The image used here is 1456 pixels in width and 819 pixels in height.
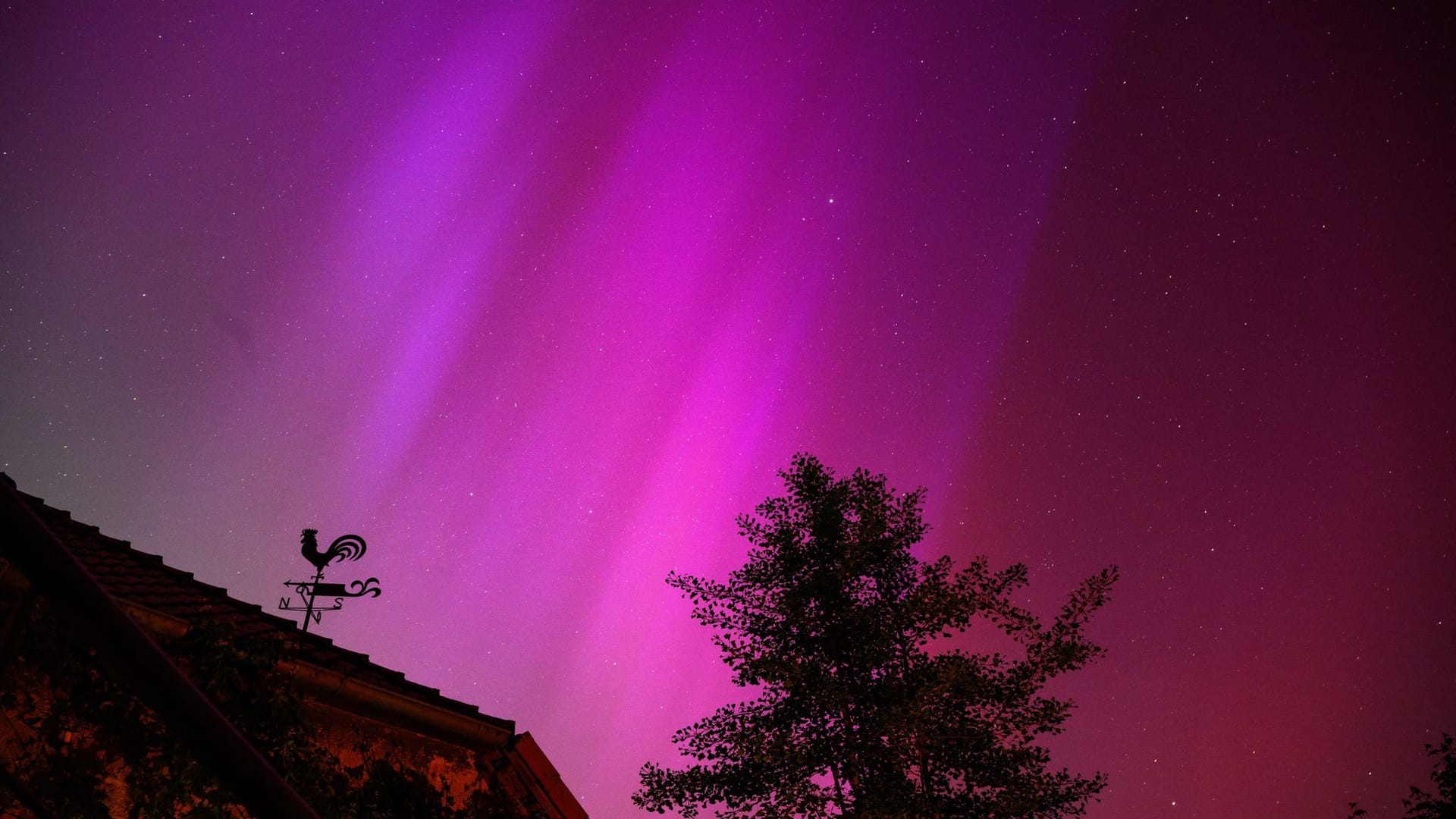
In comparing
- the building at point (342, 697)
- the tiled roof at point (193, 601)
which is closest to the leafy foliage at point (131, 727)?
the building at point (342, 697)

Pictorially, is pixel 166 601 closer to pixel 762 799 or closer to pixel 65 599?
pixel 65 599

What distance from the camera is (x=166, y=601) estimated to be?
723cm

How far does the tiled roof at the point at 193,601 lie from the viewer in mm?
7266

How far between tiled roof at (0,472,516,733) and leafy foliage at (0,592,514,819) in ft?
3.07

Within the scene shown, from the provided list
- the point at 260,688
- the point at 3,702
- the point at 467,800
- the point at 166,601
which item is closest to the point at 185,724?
the point at 260,688

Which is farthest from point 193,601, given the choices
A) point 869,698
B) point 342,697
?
point 869,698

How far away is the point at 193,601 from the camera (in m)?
7.60

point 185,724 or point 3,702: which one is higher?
point 3,702

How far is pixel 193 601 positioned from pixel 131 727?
189 centimetres

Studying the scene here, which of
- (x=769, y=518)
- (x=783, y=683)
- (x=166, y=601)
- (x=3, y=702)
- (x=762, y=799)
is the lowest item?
(x=3, y=702)

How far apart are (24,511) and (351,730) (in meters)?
7.63

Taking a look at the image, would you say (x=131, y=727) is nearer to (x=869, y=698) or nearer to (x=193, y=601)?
(x=193, y=601)

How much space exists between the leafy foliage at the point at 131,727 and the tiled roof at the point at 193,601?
937mm

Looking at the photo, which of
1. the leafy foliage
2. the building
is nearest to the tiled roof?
the building
